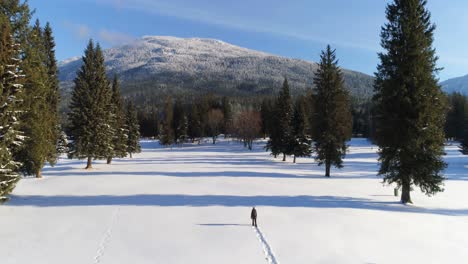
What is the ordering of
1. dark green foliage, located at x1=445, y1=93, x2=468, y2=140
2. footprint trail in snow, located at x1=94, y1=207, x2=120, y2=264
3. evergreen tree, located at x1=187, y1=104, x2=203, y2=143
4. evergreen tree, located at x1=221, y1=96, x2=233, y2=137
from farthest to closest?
evergreen tree, located at x1=221, y1=96, x2=233, y2=137 < evergreen tree, located at x1=187, y1=104, x2=203, y2=143 < dark green foliage, located at x1=445, y1=93, x2=468, y2=140 < footprint trail in snow, located at x1=94, y1=207, x2=120, y2=264

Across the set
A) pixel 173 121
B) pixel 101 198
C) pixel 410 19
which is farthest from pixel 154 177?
pixel 173 121

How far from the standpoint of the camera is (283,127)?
57.8m

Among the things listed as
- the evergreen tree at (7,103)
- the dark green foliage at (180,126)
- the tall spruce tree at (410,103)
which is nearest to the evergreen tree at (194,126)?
the dark green foliage at (180,126)

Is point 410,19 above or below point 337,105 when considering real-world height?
above

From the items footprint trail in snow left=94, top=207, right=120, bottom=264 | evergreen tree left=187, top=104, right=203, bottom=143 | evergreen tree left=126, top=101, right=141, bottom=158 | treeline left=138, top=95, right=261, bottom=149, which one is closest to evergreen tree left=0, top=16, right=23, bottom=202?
footprint trail in snow left=94, top=207, right=120, bottom=264

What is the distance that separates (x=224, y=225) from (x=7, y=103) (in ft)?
44.9

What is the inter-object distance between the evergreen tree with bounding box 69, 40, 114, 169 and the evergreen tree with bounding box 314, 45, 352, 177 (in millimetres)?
26462

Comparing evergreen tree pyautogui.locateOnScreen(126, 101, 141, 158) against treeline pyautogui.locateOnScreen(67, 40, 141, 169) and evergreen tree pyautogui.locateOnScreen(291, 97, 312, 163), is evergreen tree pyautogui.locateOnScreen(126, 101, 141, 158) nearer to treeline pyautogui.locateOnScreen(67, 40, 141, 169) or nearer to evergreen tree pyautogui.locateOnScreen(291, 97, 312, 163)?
treeline pyautogui.locateOnScreen(67, 40, 141, 169)

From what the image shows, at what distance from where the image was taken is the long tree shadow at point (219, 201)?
861 inches

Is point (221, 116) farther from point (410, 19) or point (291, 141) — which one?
point (410, 19)

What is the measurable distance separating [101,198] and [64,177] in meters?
13.4

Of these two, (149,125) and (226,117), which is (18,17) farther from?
(149,125)

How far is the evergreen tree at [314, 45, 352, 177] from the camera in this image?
39.9 m

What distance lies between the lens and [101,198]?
78.4 feet
